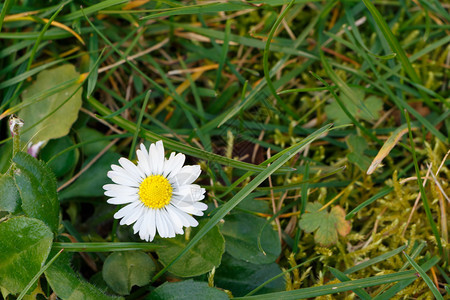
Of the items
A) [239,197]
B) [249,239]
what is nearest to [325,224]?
[249,239]

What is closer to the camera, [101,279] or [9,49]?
[101,279]

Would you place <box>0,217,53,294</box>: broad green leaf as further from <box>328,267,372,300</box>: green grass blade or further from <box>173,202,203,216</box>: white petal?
<box>328,267,372,300</box>: green grass blade

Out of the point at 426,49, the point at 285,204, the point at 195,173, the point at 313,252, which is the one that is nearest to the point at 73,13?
the point at 195,173

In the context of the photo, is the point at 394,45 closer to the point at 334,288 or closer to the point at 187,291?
the point at 334,288

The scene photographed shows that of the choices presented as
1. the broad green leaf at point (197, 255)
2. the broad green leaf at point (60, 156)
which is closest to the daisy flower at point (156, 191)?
the broad green leaf at point (197, 255)

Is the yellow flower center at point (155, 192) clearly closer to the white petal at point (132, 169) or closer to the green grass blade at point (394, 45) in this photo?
the white petal at point (132, 169)

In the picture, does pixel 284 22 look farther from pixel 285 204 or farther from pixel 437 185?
pixel 437 185
